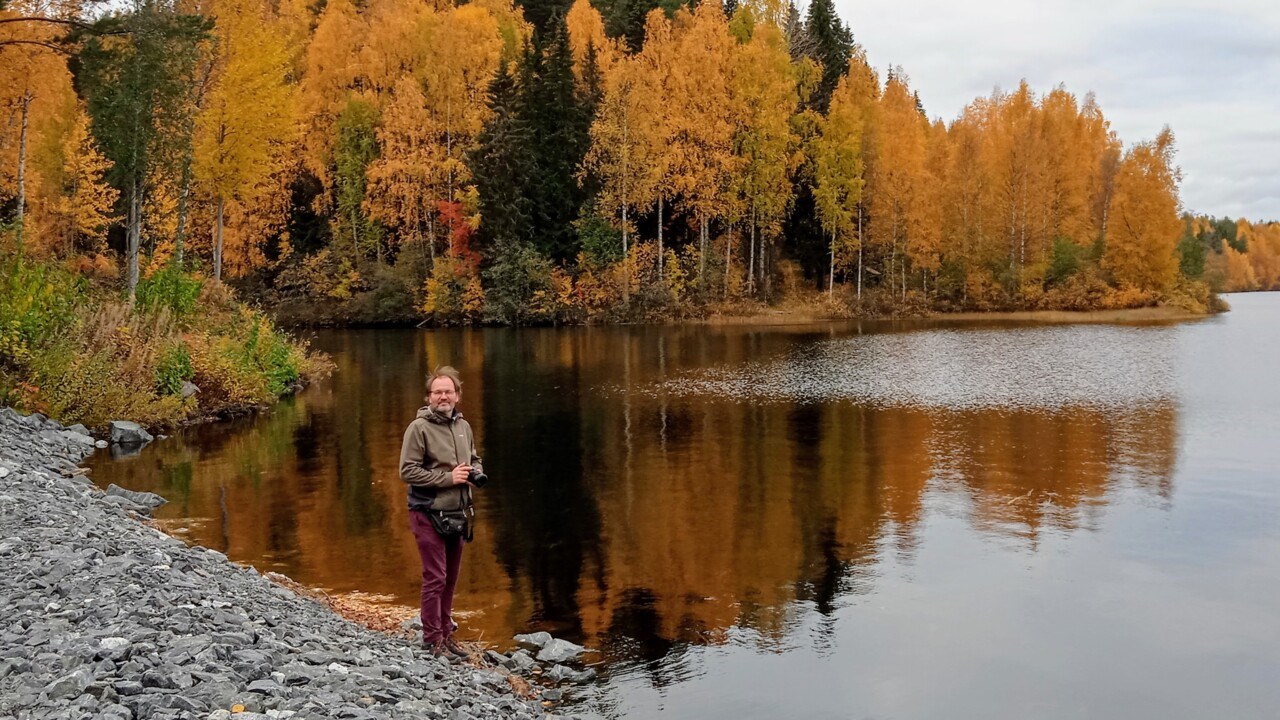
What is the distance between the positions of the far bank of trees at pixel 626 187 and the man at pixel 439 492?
4009 cm

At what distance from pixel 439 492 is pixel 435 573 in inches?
27.2

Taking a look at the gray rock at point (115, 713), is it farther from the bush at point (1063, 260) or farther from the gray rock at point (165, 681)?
the bush at point (1063, 260)

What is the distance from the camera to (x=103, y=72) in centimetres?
2328

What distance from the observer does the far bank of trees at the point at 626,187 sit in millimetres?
51000

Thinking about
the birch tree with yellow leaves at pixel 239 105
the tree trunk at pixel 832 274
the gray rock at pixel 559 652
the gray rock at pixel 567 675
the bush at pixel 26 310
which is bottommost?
the gray rock at pixel 567 675

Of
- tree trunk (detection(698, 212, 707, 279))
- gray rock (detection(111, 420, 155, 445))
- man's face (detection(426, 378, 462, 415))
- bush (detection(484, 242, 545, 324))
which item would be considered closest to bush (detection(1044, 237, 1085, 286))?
tree trunk (detection(698, 212, 707, 279))

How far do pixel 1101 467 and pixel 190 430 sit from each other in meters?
18.8

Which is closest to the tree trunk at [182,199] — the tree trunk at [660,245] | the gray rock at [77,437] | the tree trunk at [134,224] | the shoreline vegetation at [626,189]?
the tree trunk at [134,224]

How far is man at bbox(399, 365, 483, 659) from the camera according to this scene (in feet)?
24.8

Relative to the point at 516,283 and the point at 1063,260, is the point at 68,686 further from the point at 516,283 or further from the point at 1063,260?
the point at 1063,260

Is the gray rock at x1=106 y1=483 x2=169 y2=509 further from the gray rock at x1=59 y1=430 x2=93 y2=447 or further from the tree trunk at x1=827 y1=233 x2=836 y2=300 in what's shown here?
the tree trunk at x1=827 y1=233 x2=836 y2=300

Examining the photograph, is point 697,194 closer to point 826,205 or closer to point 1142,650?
point 826,205

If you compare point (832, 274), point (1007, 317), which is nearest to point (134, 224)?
point (832, 274)

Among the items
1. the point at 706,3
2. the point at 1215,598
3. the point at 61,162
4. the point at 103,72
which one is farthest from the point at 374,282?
the point at 1215,598
